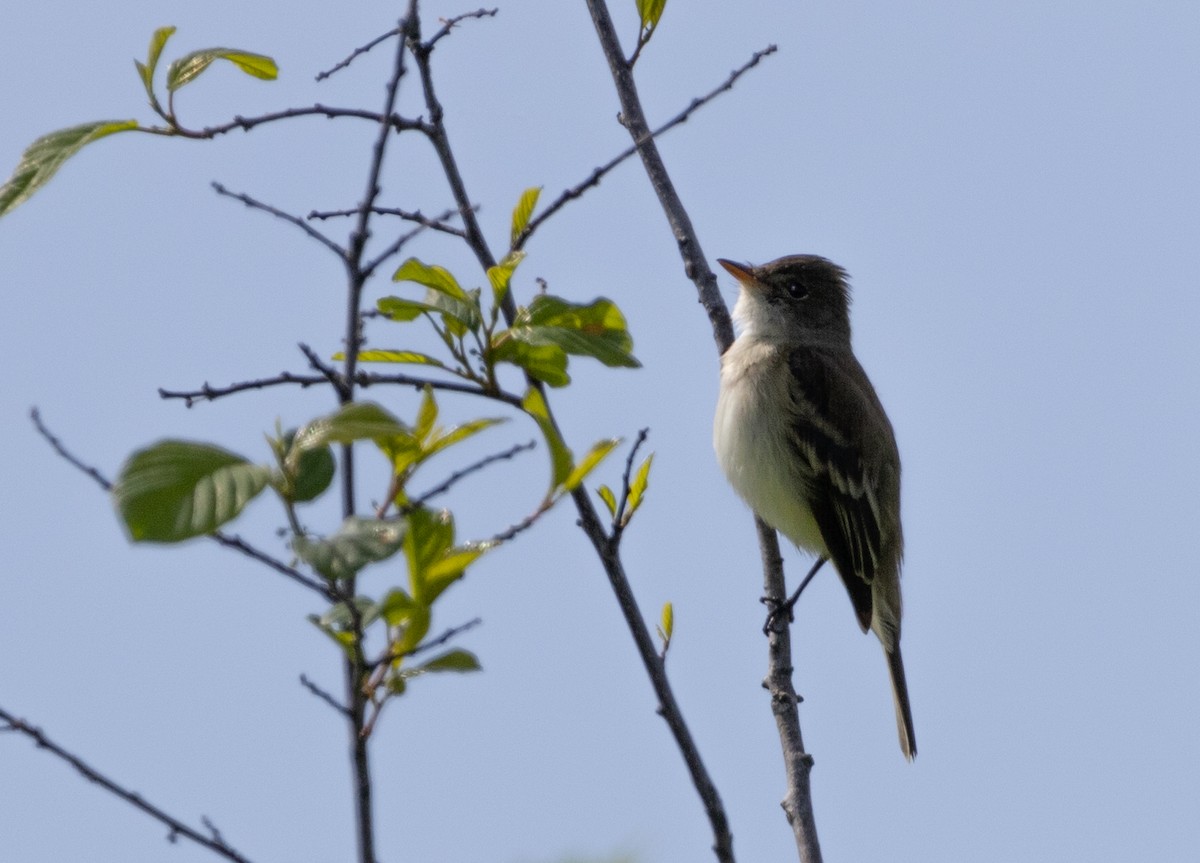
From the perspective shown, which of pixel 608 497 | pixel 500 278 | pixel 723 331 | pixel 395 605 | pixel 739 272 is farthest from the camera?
pixel 739 272

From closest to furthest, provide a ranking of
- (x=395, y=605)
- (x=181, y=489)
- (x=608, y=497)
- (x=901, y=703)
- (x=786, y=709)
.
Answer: (x=181, y=489) < (x=395, y=605) < (x=608, y=497) < (x=786, y=709) < (x=901, y=703)

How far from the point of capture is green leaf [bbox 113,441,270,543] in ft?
5.32

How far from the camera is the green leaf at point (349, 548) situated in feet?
5.41

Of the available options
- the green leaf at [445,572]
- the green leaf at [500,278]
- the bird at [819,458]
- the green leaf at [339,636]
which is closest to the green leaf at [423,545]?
the green leaf at [445,572]

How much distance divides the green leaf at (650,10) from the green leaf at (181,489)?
2.13m

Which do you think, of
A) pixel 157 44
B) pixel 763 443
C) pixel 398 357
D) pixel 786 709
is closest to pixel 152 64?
pixel 157 44

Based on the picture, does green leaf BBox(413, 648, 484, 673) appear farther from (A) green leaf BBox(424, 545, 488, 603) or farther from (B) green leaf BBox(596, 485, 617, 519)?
(B) green leaf BBox(596, 485, 617, 519)

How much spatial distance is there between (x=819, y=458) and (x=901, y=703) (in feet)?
3.45

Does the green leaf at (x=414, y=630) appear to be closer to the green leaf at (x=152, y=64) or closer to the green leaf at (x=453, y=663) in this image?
the green leaf at (x=453, y=663)

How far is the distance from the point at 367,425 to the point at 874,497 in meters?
4.83

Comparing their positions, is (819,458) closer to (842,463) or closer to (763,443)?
(842,463)

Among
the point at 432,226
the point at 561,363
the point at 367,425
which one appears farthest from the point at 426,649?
the point at 432,226

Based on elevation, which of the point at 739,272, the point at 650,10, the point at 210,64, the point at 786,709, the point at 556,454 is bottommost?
the point at 556,454

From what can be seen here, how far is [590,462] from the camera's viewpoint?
211 cm
